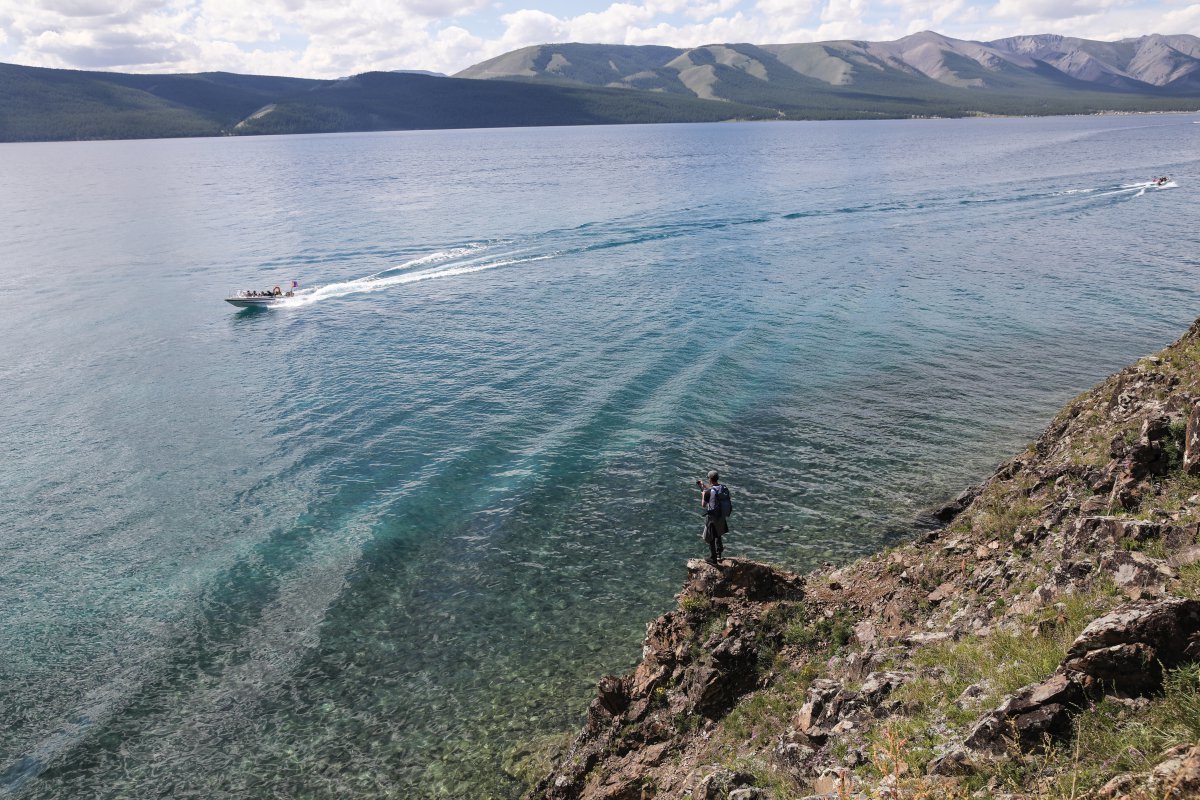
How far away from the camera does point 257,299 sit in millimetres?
59719

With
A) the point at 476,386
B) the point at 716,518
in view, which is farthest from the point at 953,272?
the point at 716,518

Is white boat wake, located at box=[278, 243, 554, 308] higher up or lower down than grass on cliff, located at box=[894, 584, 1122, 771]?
higher up

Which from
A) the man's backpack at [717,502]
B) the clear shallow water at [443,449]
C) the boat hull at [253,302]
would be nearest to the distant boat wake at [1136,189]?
the clear shallow water at [443,449]

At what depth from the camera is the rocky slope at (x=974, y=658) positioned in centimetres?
951

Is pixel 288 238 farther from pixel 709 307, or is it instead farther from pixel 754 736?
pixel 754 736

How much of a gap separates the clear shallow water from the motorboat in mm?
1603

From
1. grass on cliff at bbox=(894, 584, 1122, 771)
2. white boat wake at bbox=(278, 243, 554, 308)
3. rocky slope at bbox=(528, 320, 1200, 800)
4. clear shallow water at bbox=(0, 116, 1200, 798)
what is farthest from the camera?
white boat wake at bbox=(278, 243, 554, 308)

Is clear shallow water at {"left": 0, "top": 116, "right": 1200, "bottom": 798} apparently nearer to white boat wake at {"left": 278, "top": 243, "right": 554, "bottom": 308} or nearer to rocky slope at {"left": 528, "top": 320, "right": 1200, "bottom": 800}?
white boat wake at {"left": 278, "top": 243, "right": 554, "bottom": 308}

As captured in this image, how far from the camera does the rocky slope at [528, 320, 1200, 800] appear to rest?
9.51m

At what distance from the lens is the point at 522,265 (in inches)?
2840

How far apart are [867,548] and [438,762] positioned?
1574 centimetres

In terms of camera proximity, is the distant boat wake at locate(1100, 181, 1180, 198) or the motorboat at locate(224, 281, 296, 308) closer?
the motorboat at locate(224, 281, 296, 308)

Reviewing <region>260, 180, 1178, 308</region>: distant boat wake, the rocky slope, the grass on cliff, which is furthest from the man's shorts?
<region>260, 180, 1178, 308</region>: distant boat wake

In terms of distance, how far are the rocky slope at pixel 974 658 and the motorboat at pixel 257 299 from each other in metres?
51.7
